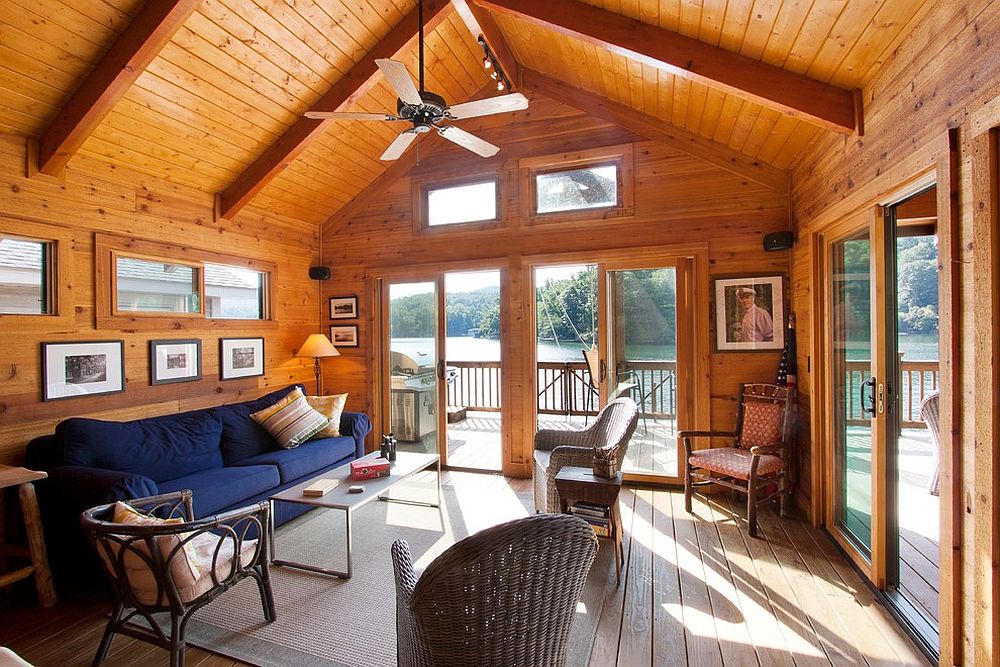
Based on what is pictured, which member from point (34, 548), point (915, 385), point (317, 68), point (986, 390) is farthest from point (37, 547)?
point (915, 385)

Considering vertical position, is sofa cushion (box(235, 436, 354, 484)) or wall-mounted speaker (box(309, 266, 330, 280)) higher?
wall-mounted speaker (box(309, 266, 330, 280))

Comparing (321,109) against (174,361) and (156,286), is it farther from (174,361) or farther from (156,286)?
(174,361)

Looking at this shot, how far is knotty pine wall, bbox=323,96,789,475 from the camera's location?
4102 mm

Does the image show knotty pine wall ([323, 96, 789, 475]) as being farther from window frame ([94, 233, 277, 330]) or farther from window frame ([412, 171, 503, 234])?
window frame ([94, 233, 277, 330])

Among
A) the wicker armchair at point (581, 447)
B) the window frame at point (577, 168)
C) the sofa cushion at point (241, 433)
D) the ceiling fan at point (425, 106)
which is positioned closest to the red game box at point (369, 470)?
the wicker armchair at point (581, 447)

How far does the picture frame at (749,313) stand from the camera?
399cm

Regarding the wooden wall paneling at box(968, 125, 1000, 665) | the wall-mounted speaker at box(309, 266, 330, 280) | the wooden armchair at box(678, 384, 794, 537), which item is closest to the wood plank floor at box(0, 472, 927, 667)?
the wooden armchair at box(678, 384, 794, 537)

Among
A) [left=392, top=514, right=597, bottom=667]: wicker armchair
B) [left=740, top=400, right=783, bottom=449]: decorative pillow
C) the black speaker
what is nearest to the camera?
[left=392, top=514, right=597, bottom=667]: wicker armchair

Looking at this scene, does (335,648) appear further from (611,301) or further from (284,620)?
(611,301)

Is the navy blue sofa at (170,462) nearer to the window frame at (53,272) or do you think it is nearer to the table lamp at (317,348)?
the table lamp at (317,348)

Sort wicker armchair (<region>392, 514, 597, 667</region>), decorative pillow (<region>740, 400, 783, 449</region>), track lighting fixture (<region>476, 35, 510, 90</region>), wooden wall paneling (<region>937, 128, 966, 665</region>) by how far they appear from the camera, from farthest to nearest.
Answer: decorative pillow (<region>740, 400, 783, 449</region>) < track lighting fixture (<region>476, 35, 510, 90</region>) < wooden wall paneling (<region>937, 128, 966, 665</region>) < wicker armchair (<region>392, 514, 597, 667</region>)

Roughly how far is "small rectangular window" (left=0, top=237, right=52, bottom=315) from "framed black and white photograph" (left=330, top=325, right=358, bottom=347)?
2.63m

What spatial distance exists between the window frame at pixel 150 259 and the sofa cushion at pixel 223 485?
138 centimetres

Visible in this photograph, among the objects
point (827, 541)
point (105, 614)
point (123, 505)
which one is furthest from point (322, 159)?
point (827, 541)
